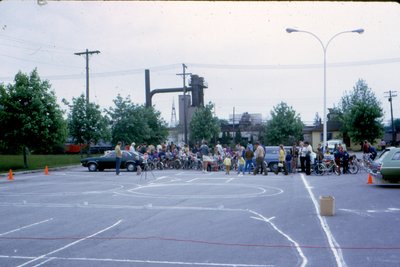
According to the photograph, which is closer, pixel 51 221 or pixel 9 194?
pixel 51 221

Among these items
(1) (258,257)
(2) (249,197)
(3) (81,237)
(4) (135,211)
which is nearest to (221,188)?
(2) (249,197)

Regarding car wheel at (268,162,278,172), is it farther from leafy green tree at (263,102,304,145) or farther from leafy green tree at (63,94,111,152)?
leafy green tree at (263,102,304,145)

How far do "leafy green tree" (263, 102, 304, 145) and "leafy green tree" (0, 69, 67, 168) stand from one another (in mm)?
28070

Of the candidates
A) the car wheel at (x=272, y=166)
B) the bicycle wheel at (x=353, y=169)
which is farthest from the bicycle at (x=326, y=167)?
the car wheel at (x=272, y=166)

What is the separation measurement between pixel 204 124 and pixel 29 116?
26198 millimetres

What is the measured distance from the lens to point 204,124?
179ft

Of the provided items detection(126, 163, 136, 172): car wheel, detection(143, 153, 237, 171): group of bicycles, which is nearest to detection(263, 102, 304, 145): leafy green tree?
detection(143, 153, 237, 171): group of bicycles

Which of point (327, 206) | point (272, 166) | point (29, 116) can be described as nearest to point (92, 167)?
point (29, 116)

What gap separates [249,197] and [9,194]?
8862 millimetres

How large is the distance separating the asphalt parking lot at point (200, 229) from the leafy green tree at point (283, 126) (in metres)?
37.1

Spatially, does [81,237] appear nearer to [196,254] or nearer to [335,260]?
[196,254]

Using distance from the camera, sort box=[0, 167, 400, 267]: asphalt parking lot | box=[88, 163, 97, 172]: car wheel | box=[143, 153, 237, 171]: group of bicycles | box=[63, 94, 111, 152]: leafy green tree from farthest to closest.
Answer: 1. box=[63, 94, 111, 152]: leafy green tree
2. box=[88, 163, 97, 172]: car wheel
3. box=[143, 153, 237, 171]: group of bicycles
4. box=[0, 167, 400, 267]: asphalt parking lot

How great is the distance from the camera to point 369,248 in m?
7.70

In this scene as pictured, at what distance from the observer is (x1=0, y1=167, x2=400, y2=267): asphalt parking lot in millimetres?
7176
